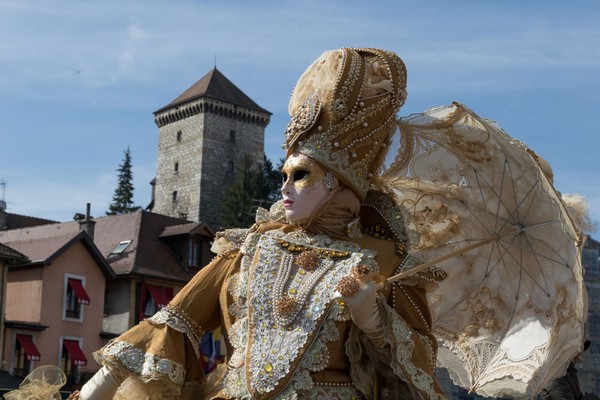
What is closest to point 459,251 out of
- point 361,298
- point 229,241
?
point 361,298

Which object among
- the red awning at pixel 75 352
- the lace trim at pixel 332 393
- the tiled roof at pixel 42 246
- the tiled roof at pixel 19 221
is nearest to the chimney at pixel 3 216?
the tiled roof at pixel 19 221

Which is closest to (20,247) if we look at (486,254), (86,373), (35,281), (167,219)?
(35,281)

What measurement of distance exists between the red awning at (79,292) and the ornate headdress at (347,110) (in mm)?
28391

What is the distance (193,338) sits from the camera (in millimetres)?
4996

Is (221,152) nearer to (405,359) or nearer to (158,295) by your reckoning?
(158,295)

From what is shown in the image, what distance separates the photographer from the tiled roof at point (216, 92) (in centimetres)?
7975

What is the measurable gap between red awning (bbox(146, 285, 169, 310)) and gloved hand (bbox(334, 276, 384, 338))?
102 ft

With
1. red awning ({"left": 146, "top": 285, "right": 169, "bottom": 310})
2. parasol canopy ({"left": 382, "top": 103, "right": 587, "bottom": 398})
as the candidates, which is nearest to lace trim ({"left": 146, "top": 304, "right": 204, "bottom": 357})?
parasol canopy ({"left": 382, "top": 103, "right": 587, "bottom": 398})

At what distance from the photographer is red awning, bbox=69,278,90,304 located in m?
32.7

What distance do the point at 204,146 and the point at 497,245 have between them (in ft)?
238

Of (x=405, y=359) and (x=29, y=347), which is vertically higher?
(x=29, y=347)

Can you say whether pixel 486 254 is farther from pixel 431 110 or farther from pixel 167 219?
pixel 167 219

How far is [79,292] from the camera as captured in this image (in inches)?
1291

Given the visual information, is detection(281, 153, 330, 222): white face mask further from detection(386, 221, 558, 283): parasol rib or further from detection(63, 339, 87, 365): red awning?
detection(63, 339, 87, 365): red awning
